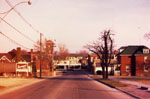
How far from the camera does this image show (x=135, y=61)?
59.9m

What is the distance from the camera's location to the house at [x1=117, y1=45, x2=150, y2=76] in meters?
59.5

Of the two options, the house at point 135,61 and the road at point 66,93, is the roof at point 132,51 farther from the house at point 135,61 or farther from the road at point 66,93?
the road at point 66,93

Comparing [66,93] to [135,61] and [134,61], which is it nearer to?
[135,61]

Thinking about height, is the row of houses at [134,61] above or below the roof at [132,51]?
below

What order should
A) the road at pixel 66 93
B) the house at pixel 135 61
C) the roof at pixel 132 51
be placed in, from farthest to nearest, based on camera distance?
A: 1. the roof at pixel 132 51
2. the house at pixel 135 61
3. the road at pixel 66 93

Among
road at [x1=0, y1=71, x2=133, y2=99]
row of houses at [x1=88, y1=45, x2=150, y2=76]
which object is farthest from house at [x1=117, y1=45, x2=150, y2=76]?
road at [x1=0, y1=71, x2=133, y2=99]

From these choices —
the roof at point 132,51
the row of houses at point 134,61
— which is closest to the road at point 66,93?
the row of houses at point 134,61

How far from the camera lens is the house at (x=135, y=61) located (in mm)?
59500

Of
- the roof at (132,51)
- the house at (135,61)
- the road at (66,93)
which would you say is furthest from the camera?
the roof at (132,51)

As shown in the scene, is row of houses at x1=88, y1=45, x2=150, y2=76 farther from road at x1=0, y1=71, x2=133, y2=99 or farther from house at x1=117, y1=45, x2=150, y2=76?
road at x1=0, y1=71, x2=133, y2=99

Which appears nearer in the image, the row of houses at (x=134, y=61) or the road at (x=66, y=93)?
the road at (x=66, y=93)

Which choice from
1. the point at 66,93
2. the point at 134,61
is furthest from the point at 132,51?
the point at 66,93

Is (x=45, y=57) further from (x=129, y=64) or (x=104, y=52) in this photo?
(x=104, y=52)

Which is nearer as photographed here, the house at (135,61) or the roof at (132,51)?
the house at (135,61)
